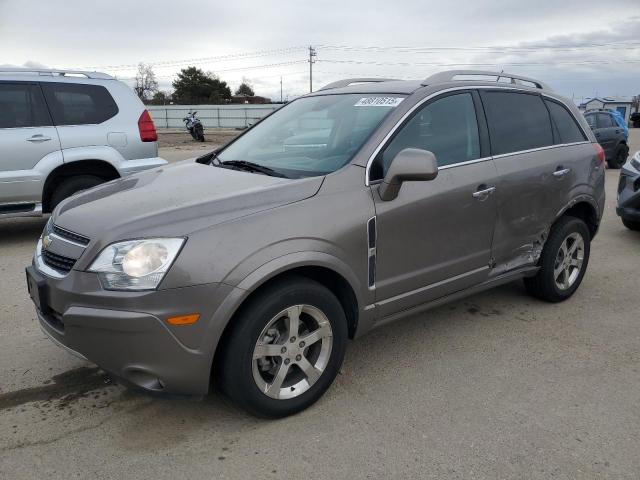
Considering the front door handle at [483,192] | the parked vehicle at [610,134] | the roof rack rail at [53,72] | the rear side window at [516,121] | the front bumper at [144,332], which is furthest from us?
the parked vehicle at [610,134]

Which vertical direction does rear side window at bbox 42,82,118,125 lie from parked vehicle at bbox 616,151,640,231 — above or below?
above

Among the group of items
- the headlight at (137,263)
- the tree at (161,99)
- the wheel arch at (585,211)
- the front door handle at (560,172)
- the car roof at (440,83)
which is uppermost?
the tree at (161,99)

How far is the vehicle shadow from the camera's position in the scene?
21.9 feet

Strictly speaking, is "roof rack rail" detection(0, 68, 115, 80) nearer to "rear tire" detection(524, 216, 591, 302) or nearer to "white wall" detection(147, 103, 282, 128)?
"rear tire" detection(524, 216, 591, 302)

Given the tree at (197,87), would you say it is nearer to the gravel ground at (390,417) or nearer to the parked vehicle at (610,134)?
the parked vehicle at (610,134)

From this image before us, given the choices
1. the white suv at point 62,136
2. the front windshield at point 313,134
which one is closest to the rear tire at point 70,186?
the white suv at point 62,136

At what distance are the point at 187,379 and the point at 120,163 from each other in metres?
4.66

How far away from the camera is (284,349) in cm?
282

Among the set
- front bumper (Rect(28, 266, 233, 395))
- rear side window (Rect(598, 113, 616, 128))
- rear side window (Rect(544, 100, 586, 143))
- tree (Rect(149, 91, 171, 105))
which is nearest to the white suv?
front bumper (Rect(28, 266, 233, 395))

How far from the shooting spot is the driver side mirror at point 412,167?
2959mm

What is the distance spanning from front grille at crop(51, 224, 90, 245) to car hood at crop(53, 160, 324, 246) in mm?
23

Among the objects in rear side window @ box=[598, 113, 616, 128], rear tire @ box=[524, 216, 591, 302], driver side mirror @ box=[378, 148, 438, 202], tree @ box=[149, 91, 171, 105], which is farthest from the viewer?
tree @ box=[149, 91, 171, 105]

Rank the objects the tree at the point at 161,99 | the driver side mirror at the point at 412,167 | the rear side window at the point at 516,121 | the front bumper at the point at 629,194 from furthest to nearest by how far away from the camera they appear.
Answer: the tree at the point at 161,99 < the front bumper at the point at 629,194 < the rear side window at the point at 516,121 < the driver side mirror at the point at 412,167

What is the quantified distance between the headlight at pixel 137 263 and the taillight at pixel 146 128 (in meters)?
4.62
